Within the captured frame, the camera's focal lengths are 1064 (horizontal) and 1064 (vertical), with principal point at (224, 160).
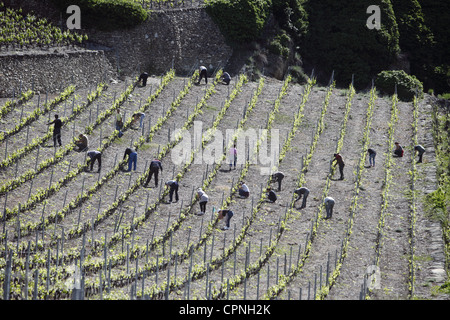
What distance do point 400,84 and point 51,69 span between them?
1793cm

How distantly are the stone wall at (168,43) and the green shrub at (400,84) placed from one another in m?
7.87

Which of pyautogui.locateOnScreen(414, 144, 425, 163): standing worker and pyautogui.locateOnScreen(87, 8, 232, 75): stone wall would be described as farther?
pyautogui.locateOnScreen(87, 8, 232, 75): stone wall

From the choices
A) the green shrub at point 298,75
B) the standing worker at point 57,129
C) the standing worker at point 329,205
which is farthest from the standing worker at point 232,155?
the green shrub at point 298,75

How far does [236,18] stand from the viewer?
54.0m

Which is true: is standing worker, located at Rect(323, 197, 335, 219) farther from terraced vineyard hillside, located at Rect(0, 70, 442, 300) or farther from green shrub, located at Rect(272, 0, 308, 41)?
green shrub, located at Rect(272, 0, 308, 41)

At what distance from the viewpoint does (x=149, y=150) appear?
42156mm

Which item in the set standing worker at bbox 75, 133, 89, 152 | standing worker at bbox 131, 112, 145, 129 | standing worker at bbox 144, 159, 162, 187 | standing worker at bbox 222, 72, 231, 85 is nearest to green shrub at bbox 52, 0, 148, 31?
standing worker at bbox 222, 72, 231, 85

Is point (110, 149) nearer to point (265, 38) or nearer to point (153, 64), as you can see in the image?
point (153, 64)

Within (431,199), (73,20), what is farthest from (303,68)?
(431,199)

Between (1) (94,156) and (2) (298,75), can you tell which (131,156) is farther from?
(2) (298,75)

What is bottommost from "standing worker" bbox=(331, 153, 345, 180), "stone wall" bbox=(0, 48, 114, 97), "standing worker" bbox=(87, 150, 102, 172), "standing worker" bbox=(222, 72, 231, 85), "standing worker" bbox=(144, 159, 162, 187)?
"standing worker" bbox=(144, 159, 162, 187)

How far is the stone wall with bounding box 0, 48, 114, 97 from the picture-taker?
44.5m

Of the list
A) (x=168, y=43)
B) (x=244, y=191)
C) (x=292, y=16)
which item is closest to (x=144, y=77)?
(x=168, y=43)

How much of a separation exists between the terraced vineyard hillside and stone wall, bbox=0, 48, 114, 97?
35.5 inches
